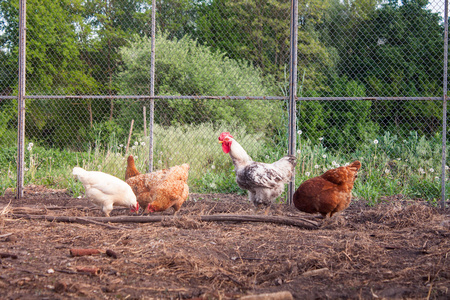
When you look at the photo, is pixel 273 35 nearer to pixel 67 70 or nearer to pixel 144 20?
pixel 144 20

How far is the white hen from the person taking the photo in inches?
192

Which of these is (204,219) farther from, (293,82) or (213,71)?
(213,71)

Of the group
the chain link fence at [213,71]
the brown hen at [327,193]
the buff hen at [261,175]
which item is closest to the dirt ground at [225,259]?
the brown hen at [327,193]

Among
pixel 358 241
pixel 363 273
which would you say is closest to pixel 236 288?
pixel 363 273

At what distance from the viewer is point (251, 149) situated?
9055mm

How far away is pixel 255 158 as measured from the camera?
8.66m

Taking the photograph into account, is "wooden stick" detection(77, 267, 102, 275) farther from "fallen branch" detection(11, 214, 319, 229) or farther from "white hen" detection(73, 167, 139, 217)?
"white hen" detection(73, 167, 139, 217)

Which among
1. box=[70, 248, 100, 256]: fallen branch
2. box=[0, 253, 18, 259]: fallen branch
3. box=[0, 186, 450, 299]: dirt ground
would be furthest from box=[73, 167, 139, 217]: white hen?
box=[0, 253, 18, 259]: fallen branch

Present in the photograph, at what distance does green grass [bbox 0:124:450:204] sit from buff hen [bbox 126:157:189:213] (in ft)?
6.06

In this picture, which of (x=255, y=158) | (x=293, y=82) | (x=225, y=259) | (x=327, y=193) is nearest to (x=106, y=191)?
(x=225, y=259)

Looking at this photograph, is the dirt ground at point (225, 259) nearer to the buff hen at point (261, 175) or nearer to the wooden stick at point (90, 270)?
the wooden stick at point (90, 270)

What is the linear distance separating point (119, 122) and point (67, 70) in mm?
2114

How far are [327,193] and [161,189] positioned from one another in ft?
6.71

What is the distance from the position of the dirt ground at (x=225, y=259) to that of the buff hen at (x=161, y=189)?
714 millimetres
